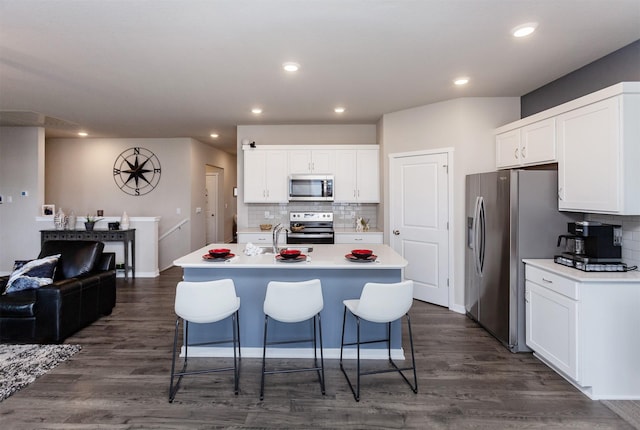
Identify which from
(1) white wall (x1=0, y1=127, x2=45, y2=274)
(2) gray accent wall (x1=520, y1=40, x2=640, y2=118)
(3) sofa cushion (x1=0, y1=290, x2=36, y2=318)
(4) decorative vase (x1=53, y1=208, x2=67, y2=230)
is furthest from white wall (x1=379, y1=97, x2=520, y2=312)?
(1) white wall (x1=0, y1=127, x2=45, y2=274)

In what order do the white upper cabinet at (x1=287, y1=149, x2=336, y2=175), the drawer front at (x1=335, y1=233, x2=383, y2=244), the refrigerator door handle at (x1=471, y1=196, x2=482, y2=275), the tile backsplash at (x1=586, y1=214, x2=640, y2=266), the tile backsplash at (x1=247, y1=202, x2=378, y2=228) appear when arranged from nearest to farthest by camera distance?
1. the tile backsplash at (x1=586, y1=214, x2=640, y2=266)
2. the refrigerator door handle at (x1=471, y1=196, x2=482, y2=275)
3. the drawer front at (x1=335, y1=233, x2=383, y2=244)
4. the white upper cabinet at (x1=287, y1=149, x2=336, y2=175)
5. the tile backsplash at (x1=247, y1=202, x2=378, y2=228)

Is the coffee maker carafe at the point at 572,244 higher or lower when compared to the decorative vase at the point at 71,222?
lower

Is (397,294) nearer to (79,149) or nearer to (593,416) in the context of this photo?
(593,416)

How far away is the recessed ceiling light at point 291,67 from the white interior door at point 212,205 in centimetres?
618

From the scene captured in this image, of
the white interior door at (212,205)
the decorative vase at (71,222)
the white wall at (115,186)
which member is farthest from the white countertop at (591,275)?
the white interior door at (212,205)

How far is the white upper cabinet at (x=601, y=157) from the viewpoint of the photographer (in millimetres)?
2492

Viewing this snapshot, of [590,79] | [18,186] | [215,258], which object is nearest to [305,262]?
[215,258]

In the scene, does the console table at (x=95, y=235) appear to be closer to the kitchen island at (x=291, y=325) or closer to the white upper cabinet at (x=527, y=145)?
the kitchen island at (x=291, y=325)

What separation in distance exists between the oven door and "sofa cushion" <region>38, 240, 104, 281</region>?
8.14 ft

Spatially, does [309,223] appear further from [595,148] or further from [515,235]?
[595,148]

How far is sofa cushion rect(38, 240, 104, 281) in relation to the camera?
12.9ft

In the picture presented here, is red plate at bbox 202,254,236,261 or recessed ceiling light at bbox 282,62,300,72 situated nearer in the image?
red plate at bbox 202,254,236,261

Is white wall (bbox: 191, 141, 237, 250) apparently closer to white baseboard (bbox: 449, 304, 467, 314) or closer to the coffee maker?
white baseboard (bbox: 449, 304, 467, 314)

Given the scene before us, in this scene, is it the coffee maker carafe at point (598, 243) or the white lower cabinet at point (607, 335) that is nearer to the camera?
the white lower cabinet at point (607, 335)
